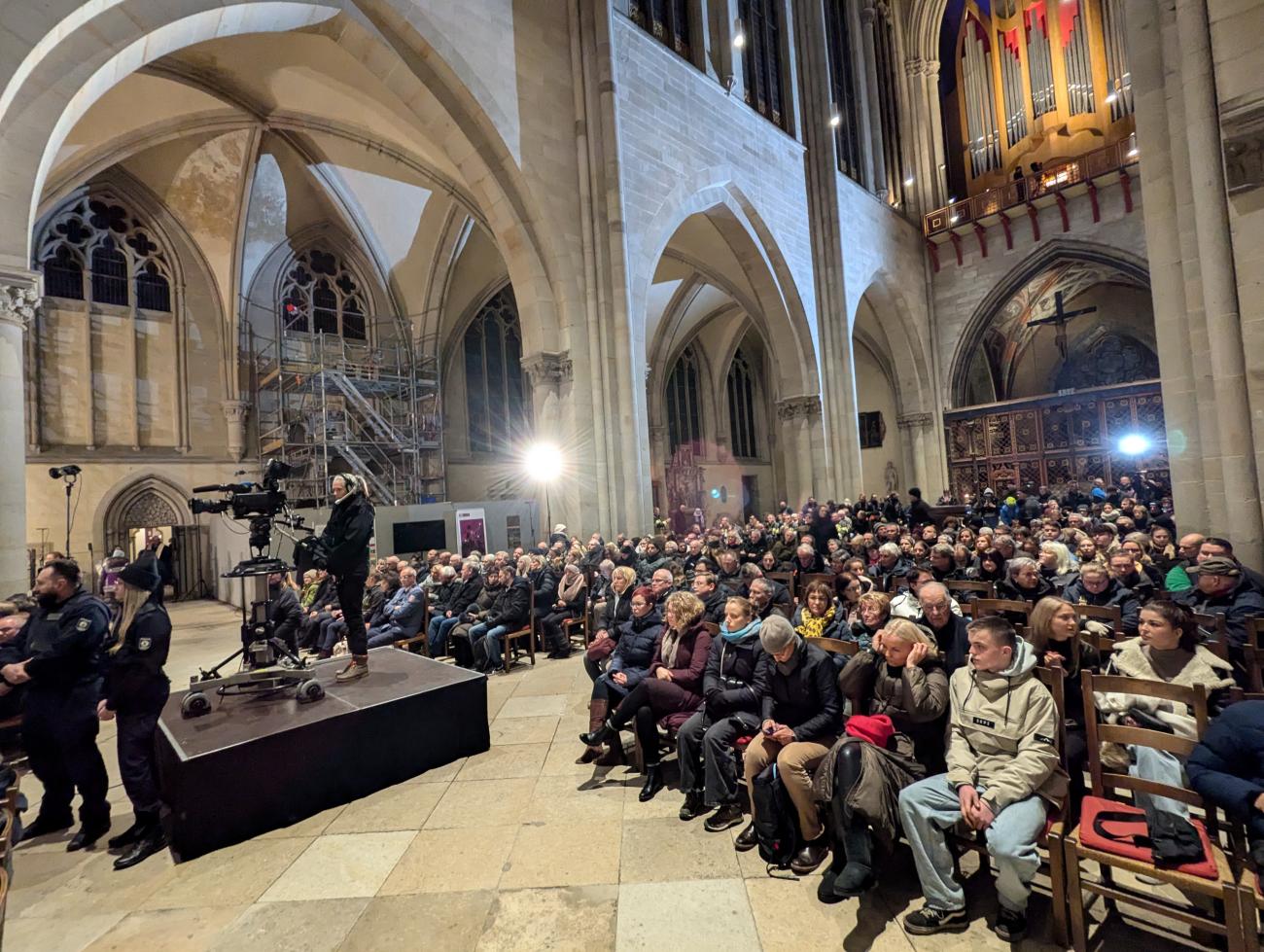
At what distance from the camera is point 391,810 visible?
3.57 meters

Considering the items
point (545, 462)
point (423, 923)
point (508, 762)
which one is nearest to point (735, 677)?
point (508, 762)

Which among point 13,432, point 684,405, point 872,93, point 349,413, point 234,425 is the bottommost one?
point 13,432

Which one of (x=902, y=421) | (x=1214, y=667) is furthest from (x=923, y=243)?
(x=1214, y=667)

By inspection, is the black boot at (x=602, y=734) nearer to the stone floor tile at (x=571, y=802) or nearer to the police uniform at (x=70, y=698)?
the stone floor tile at (x=571, y=802)

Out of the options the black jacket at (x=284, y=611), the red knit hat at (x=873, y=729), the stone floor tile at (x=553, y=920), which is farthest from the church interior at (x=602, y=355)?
the black jacket at (x=284, y=611)

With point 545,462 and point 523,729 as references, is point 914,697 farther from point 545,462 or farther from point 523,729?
point 545,462

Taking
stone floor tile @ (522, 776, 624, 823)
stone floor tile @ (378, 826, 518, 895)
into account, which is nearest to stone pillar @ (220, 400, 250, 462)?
stone floor tile @ (522, 776, 624, 823)

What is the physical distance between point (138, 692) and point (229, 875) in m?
1.14

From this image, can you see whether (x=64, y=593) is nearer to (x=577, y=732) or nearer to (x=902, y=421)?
(x=577, y=732)

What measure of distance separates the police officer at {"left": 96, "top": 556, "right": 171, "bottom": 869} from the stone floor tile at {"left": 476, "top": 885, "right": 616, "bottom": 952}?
82.0 inches

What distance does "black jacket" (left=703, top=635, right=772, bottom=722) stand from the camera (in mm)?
3391

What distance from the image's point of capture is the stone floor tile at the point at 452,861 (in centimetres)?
283

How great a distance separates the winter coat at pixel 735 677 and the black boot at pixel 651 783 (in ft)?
1.72

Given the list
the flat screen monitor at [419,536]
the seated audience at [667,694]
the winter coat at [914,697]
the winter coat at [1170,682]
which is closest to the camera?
the winter coat at [1170,682]
